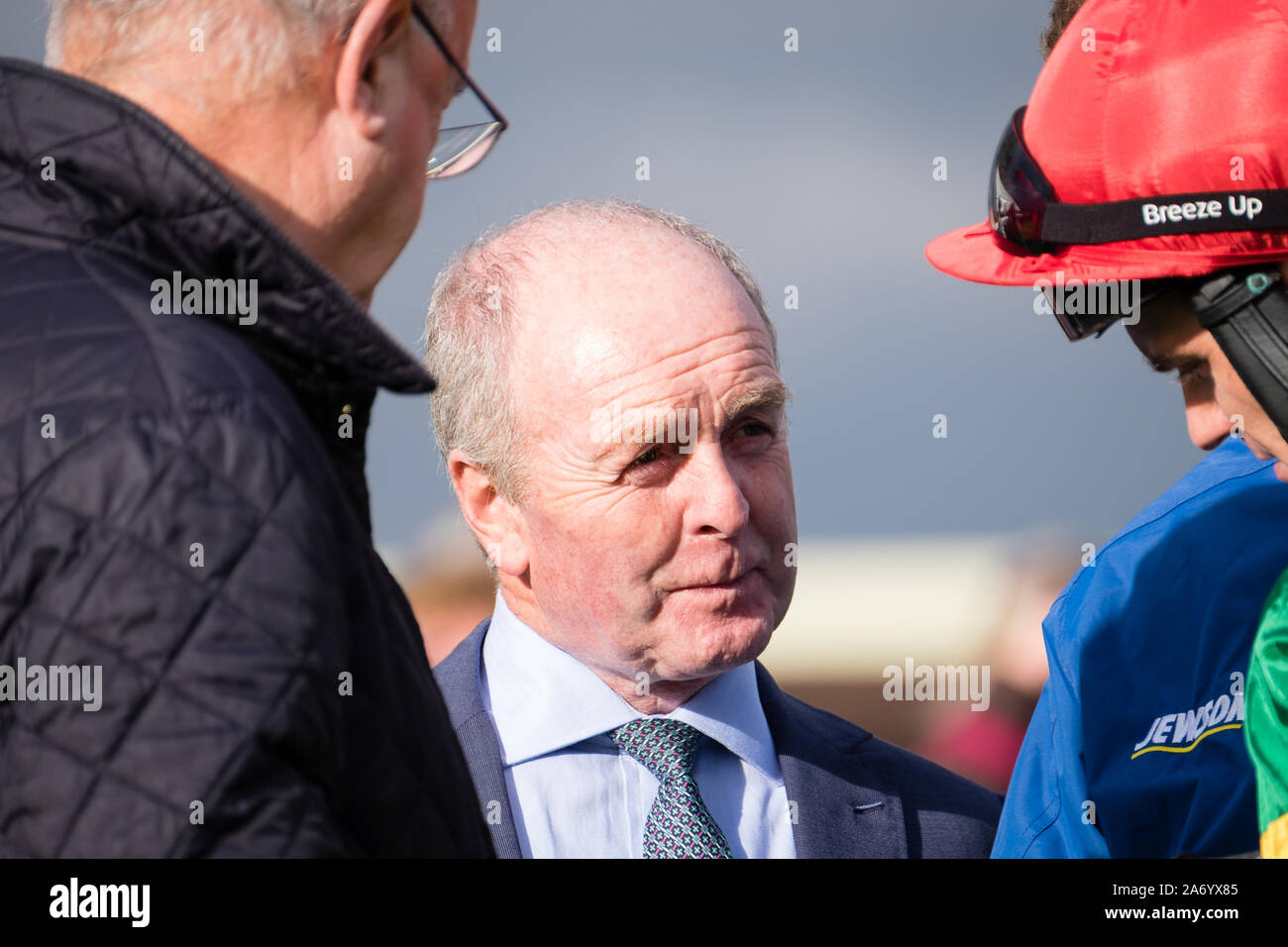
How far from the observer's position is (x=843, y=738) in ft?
8.85

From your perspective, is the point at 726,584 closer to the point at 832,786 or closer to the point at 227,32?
the point at 832,786

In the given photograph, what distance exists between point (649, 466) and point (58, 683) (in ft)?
5.13

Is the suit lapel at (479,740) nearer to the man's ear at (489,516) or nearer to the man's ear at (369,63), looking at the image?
the man's ear at (489,516)

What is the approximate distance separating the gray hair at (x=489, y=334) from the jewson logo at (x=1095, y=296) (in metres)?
0.78

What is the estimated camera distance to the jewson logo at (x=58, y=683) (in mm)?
1032

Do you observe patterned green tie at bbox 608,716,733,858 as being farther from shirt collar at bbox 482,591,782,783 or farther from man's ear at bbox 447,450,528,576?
man's ear at bbox 447,450,528,576

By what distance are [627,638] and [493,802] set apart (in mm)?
406

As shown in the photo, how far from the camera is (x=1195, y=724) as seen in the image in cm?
234

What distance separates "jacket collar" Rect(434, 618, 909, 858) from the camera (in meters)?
2.41

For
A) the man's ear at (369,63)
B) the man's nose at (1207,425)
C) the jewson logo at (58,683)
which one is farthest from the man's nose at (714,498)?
the jewson logo at (58,683)

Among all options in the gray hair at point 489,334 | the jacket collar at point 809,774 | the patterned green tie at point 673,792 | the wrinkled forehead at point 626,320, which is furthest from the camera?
the gray hair at point 489,334

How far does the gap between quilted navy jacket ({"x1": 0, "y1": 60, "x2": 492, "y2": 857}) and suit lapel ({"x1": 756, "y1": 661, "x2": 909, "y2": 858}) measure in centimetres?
133

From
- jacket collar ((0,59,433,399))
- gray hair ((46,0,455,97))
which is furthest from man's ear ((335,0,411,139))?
jacket collar ((0,59,433,399))
